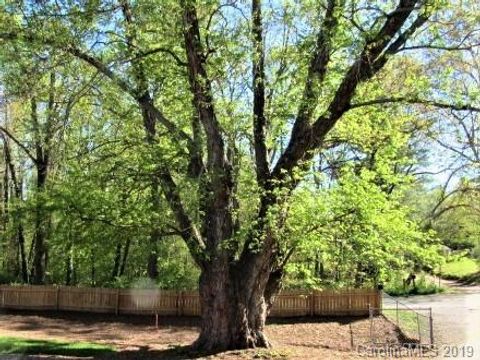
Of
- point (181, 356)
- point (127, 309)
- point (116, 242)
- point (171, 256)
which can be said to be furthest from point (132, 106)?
point (171, 256)

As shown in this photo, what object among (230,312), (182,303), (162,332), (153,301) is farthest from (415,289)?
(230,312)

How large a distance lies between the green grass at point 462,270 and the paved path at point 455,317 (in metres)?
17.4

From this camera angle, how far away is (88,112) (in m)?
18.7

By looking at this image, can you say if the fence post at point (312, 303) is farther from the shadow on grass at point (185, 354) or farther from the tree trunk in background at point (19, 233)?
the tree trunk in background at point (19, 233)

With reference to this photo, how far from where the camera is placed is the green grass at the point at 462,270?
5659cm

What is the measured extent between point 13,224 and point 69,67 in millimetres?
17286

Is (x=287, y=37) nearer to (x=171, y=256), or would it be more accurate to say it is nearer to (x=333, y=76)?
(x=333, y=76)

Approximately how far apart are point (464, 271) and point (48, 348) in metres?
51.3

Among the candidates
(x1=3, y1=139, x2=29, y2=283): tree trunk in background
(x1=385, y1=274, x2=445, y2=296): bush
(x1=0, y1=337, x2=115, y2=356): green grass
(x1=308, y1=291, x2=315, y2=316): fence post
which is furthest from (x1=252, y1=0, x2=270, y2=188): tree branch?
(x1=385, y1=274, x2=445, y2=296): bush

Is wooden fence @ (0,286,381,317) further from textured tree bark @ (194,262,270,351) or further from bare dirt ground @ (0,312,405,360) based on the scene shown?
textured tree bark @ (194,262,270,351)

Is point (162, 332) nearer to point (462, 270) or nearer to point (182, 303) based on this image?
point (182, 303)

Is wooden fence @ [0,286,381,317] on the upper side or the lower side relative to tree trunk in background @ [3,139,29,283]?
lower

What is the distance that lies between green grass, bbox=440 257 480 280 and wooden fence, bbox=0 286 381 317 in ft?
111

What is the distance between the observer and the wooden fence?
2570 centimetres
